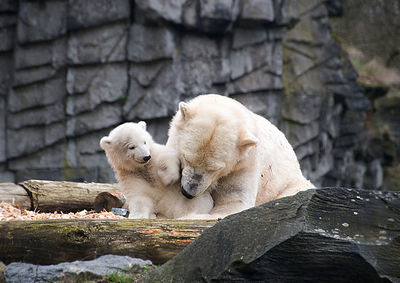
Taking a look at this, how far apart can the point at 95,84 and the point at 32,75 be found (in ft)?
4.80

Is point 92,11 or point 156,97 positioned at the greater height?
point 92,11

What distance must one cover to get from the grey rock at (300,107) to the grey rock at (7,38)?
22.0 feet

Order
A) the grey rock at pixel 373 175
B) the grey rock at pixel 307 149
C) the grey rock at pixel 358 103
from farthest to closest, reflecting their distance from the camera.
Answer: the grey rock at pixel 373 175 < the grey rock at pixel 358 103 < the grey rock at pixel 307 149

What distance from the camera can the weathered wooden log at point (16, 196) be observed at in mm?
5105

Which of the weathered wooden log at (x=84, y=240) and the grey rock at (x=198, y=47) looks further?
the grey rock at (x=198, y=47)

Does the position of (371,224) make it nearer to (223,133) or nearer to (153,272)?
(153,272)

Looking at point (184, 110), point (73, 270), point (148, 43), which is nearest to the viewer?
point (73, 270)

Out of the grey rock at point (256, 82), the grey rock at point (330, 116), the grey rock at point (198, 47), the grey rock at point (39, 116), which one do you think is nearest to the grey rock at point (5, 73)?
the grey rock at point (39, 116)

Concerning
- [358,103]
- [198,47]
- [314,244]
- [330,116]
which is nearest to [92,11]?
[198,47]

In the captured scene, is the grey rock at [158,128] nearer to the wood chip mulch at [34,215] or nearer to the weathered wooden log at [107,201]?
the weathered wooden log at [107,201]

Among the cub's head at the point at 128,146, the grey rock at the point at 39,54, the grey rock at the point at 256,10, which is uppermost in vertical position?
the grey rock at the point at 256,10

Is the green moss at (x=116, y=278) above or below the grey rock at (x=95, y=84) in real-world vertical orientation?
below

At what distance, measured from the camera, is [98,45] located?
11.3 metres

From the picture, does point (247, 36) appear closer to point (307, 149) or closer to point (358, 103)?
point (307, 149)
